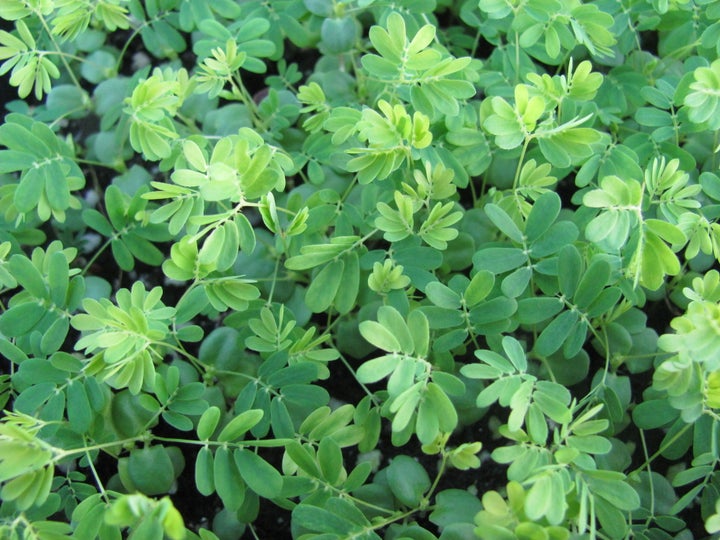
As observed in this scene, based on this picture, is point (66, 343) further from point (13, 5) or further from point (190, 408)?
point (13, 5)

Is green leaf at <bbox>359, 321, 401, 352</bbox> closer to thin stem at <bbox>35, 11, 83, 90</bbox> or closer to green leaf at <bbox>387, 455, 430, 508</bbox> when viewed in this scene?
green leaf at <bbox>387, 455, 430, 508</bbox>

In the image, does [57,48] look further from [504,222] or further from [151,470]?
[504,222]

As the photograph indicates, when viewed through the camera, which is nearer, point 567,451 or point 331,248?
point 567,451

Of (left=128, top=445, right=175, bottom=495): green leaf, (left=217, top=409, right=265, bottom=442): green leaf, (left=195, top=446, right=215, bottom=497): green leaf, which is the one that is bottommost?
(left=128, top=445, right=175, bottom=495): green leaf

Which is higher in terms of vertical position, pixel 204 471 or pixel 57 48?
pixel 57 48

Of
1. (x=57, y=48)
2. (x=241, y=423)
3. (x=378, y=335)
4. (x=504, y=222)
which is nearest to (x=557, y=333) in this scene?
(x=504, y=222)

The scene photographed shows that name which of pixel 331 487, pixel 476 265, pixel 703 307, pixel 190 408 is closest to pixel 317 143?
pixel 476 265

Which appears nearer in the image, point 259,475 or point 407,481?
point 259,475

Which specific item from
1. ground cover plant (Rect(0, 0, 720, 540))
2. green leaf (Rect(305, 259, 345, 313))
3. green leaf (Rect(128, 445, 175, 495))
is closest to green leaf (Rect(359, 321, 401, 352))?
ground cover plant (Rect(0, 0, 720, 540))
